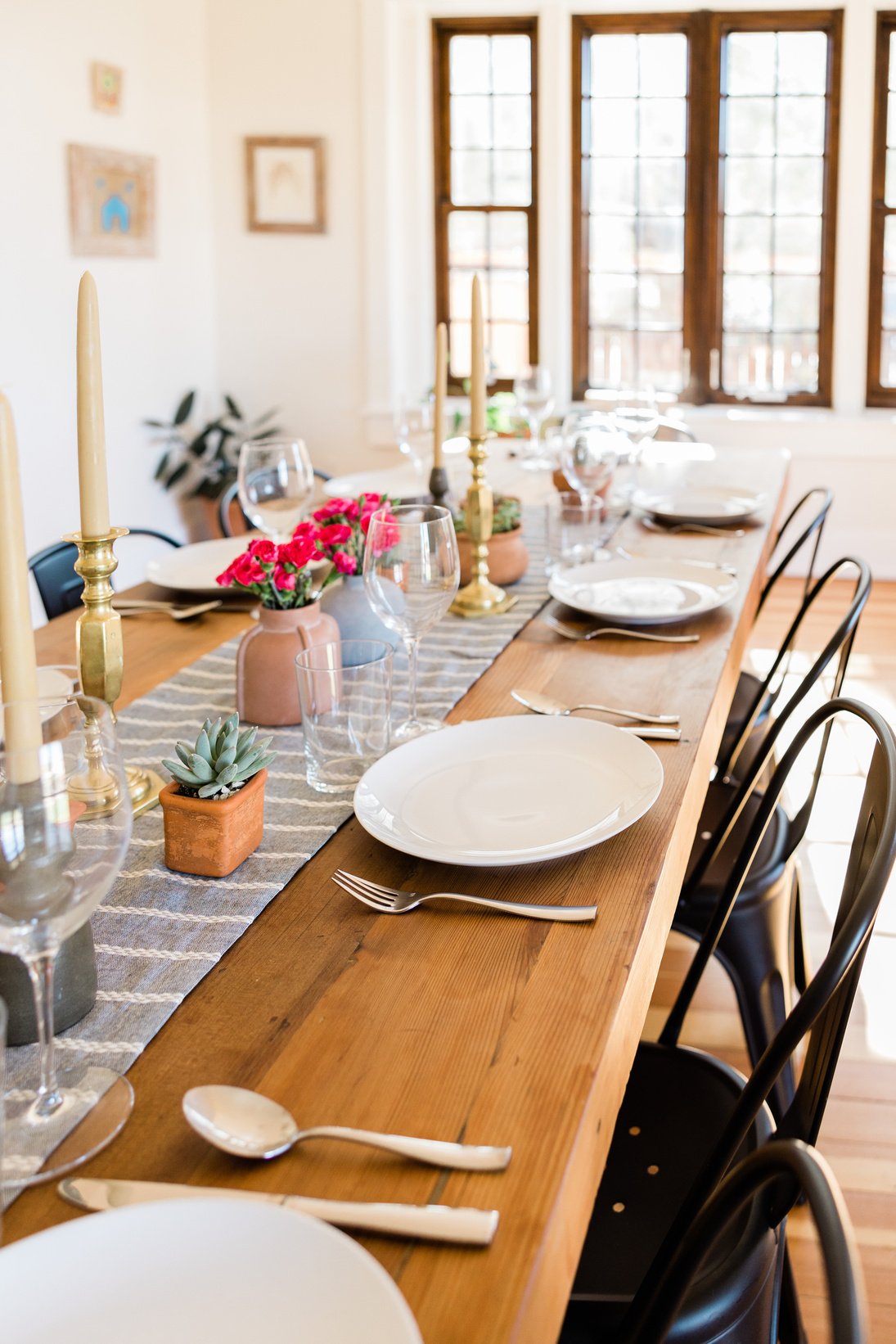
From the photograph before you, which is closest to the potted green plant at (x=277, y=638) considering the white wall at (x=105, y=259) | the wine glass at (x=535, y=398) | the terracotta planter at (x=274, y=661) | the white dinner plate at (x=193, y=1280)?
the terracotta planter at (x=274, y=661)

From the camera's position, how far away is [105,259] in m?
4.59

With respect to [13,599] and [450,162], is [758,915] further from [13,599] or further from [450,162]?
[450,162]

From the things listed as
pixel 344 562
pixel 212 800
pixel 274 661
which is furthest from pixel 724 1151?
pixel 344 562

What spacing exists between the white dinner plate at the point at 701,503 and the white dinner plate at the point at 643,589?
452 millimetres

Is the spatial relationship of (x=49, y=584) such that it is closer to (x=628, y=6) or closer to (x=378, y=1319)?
(x=378, y=1319)

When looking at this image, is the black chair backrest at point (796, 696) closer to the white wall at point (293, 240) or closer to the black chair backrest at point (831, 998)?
the black chair backrest at point (831, 998)

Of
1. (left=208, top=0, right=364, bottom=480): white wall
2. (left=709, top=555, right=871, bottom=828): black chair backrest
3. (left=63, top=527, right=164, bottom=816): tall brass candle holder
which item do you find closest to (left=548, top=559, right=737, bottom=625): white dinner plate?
(left=709, top=555, right=871, bottom=828): black chair backrest

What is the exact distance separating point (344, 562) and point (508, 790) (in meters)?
0.47

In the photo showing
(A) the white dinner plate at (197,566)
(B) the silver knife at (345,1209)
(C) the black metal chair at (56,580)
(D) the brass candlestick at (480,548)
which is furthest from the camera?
(C) the black metal chair at (56,580)

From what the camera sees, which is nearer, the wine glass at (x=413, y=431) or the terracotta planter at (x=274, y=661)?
the terracotta planter at (x=274, y=661)

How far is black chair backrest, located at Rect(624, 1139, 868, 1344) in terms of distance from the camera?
526 millimetres

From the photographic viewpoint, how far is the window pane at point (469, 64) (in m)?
5.39

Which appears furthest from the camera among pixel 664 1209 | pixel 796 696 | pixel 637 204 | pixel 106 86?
pixel 637 204

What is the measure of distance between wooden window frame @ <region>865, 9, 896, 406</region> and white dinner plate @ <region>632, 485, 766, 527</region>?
115 inches
